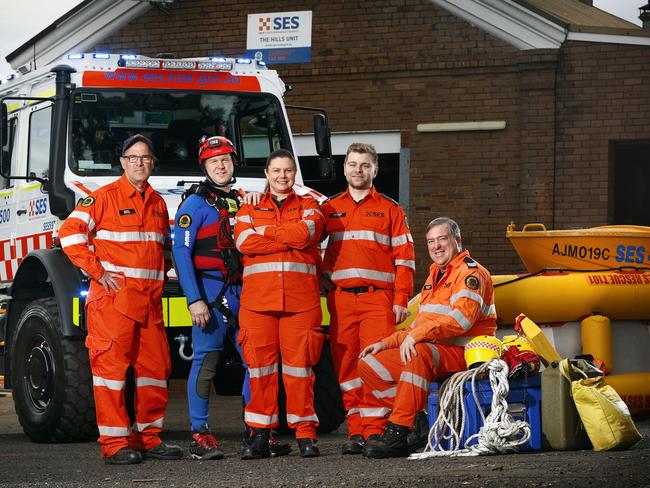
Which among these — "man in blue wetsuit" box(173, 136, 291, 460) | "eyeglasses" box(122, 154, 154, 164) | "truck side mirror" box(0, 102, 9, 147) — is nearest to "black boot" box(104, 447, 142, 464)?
"man in blue wetsuit" box(173, 136, 291, 460)

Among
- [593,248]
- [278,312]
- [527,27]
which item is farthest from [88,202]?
[527,27]

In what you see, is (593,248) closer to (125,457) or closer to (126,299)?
(126,299)

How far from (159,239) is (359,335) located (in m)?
1.28

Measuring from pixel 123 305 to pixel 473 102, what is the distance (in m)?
9.08

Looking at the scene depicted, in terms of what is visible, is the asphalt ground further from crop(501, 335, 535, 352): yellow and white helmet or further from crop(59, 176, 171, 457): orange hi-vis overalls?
crop(501, 335, 535, 352): yellow and white helmet

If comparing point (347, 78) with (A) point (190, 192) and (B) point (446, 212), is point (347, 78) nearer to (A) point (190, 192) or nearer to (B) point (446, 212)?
(B) point (446, 212)

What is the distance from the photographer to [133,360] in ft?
24.0

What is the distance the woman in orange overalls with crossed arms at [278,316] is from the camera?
7129 millimetres

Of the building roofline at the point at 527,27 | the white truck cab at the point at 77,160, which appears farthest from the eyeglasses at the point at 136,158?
the building roofline at the point at 527,27

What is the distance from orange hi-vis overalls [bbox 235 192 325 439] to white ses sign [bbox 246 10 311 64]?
368 inches

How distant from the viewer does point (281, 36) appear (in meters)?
16.5

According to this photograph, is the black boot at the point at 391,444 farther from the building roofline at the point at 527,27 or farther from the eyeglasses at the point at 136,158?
the building roofline at the point at 527,27

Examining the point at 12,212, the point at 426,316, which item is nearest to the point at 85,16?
the point at 12,212

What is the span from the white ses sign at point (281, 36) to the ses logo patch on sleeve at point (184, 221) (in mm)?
9130
